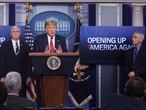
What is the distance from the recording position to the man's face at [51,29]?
336 inches

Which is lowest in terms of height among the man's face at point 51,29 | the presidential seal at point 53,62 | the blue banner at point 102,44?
the presidential seal at point 53,62

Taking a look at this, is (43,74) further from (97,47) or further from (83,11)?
(83,11)

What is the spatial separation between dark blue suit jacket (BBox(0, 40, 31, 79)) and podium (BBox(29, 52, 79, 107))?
2.18 ft

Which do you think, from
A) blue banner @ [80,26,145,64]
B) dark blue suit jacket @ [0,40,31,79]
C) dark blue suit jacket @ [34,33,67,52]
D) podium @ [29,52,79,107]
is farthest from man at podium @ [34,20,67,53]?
podium @ [29,52,79,107]

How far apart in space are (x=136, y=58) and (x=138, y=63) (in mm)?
105

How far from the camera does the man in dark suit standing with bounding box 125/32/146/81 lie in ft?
27.6

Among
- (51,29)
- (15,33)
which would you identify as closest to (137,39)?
(51,29)

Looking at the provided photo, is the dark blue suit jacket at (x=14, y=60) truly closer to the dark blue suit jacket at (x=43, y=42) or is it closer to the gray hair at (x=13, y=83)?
the dark blue suit jacket at (x=43, y=42)

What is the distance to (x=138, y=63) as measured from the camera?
27.7 ft

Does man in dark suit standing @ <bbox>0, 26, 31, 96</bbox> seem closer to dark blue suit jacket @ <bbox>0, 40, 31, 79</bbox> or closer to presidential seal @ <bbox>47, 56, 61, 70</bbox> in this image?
dark blue suit jacket @ <bbox>0, 40, 31, 79</bbox>

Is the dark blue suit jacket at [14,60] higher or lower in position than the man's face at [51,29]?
lower

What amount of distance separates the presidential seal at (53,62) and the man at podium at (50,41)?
76 cm

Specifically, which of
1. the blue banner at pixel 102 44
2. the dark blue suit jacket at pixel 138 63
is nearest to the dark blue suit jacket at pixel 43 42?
the blue banner at pixel 102 44

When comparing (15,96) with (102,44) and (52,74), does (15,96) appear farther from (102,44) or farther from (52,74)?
(102,44)
